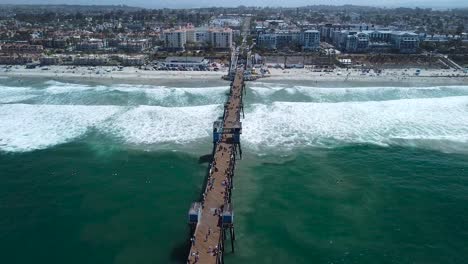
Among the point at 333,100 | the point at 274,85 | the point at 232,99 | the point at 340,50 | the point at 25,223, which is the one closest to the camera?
the point at 25,223

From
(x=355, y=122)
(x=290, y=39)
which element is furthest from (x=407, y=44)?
(x=355, y=122)

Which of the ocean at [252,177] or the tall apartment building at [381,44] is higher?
the tall apartment building at [381,44]

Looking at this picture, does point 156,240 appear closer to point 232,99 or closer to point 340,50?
point 232,99

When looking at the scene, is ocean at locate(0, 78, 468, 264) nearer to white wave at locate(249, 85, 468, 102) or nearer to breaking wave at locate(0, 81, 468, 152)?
breaking wave at locate(0, 81, 468, 152)

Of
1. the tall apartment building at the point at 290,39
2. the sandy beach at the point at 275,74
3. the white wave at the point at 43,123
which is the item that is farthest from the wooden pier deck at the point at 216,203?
the tall apartment building at the point at 290,39

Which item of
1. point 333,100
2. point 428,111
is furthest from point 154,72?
point 428,111

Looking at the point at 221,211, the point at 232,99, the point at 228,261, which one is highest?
the point at 232,99

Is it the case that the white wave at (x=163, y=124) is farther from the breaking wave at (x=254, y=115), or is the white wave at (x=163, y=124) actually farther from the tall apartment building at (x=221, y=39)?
the tall apartment building at (x=221, y=39)
